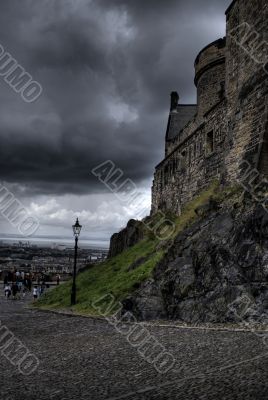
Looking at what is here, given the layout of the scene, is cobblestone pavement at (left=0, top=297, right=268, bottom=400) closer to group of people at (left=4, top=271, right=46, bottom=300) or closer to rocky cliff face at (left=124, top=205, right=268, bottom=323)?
rocky cliff face at (left=124, top=205, right=268, bottom=323)

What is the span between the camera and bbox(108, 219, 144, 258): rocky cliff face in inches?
1210

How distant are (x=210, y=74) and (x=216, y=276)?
1980cm

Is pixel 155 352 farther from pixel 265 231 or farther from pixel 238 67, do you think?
pixel 238 67

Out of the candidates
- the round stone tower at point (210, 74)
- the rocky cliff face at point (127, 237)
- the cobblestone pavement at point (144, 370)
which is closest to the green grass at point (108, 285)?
the rocky cliff face at point (127, 237)

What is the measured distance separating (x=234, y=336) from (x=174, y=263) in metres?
5.70

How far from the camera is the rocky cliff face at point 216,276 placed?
11.0 m

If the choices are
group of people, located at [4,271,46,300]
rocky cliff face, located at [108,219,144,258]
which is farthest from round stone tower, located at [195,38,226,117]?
group of people, located at [4,271,46,300]

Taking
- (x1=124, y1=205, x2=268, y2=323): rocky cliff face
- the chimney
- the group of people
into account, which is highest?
the chimney

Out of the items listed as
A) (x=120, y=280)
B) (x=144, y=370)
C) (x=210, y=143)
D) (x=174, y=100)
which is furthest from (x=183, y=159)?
(x=174, y=100)

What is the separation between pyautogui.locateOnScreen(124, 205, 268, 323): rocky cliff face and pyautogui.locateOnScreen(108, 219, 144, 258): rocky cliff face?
590 inches

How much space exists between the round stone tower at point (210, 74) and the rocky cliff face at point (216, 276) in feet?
49.3

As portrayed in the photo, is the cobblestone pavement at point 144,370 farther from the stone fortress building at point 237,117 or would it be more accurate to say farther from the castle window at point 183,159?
the castle window at point 183,159

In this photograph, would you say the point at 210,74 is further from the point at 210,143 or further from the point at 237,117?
the point at 237,117

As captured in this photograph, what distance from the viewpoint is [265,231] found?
11516 millimetres
